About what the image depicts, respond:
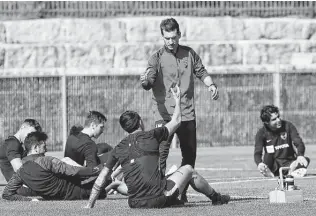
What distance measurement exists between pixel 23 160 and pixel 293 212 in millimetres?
3651

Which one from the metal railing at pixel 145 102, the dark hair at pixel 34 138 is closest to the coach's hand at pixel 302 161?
the dark hair at pixel 34 138

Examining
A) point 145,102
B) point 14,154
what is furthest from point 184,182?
point 145,102

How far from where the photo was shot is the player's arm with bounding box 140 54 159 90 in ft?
40.3

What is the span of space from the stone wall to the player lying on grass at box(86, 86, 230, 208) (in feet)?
47.7

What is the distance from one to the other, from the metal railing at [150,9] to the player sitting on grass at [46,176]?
51.7 feet

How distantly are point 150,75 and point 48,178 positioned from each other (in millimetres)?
1714

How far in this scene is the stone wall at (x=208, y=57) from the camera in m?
26.3

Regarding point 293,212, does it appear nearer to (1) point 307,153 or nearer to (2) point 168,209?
(2) point 168,209

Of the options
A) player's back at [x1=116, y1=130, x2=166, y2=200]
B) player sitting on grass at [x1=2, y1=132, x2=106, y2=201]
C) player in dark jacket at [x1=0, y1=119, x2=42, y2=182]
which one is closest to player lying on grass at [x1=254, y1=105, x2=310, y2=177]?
player in dark jacket at [x1=0, y1=119, x2=42, y2=182]

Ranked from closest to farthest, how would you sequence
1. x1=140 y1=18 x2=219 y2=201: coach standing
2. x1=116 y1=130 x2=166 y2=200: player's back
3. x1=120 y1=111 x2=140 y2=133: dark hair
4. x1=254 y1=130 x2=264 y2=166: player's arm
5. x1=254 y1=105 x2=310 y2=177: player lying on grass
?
x1=116 y1=130 x2=166 y2=200: player's back → x1=120 y1=111 x2=140 y2=133: dark hair → x1=140 y1=18 x2=219 y2=201: coach standing → x1=254 y1=130 x2=264 y2=166: player's arm → x1=254 y1=105 x2=310 y2=177: player lying on grass

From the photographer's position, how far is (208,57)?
27.8 m

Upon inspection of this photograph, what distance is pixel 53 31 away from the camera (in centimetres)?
2828

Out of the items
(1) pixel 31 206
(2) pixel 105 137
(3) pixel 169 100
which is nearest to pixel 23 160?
(1) pixel 31 206

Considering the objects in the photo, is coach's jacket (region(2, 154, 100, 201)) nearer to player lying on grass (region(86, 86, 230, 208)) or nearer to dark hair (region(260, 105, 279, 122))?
player lying on grass (region(86, 86, 230, 208))
